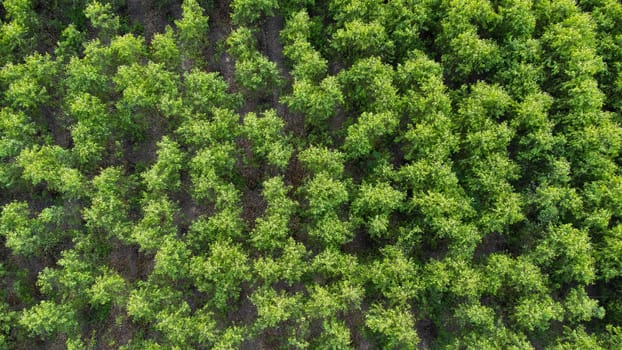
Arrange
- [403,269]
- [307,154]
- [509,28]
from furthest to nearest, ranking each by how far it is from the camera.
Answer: [509,28] → [307,154] → [403,269]

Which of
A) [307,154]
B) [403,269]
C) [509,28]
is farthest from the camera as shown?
[509,28]

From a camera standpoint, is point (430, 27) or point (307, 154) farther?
point (430, 27)

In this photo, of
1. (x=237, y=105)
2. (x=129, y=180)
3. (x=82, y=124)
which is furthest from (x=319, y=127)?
(x=82, y=124)

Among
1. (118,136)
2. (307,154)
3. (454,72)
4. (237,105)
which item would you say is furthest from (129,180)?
(454,72)

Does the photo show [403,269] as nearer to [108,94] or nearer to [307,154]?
[307,154]

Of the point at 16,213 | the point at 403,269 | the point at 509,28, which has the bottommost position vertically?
the point at 403,269

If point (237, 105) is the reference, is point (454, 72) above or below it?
above
